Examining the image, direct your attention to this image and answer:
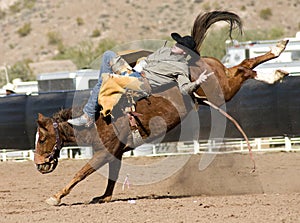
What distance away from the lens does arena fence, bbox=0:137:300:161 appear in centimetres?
1584

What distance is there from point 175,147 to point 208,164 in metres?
2.87

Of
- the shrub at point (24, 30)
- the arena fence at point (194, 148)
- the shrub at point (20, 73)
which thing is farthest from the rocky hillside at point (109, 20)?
the arena fence at point (194, 148)

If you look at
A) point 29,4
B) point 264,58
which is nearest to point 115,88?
point 264,58

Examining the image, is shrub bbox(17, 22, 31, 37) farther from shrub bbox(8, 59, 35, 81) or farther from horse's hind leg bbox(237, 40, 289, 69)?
horse's hind leg bbox(237, 40, 289, 69)

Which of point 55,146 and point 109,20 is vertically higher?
point 55,146

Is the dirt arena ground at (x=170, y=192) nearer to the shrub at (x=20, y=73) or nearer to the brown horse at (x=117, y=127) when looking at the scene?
the brown horse at (x=117, y=127)

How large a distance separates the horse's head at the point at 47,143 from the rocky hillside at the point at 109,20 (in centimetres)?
4280

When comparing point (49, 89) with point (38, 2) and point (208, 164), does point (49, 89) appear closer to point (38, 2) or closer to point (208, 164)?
point (208, 164)

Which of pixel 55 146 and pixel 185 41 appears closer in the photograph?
pixel 185 41

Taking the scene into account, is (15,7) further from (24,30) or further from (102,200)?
(102,200)

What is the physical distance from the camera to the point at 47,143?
29.0ft

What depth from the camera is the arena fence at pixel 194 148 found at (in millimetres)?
15844

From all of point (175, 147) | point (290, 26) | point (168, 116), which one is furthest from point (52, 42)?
point (168, 116)

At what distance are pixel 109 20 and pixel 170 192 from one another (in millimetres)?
45830
